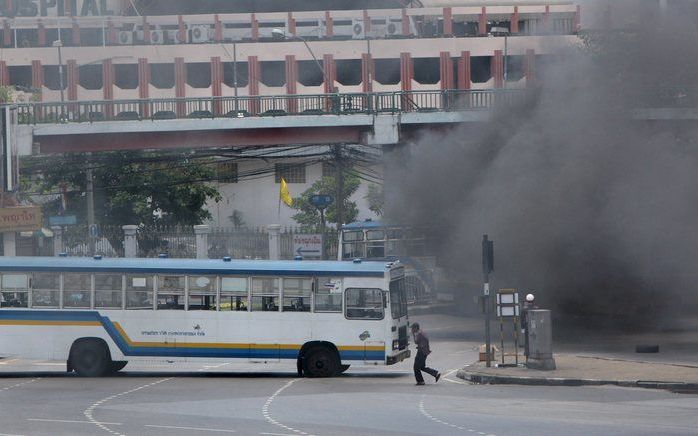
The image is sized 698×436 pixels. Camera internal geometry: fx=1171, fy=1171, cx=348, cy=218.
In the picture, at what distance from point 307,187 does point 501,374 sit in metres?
40.2

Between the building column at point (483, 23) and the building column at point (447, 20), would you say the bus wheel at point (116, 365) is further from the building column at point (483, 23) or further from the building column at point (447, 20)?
the building column at point (483, 23)

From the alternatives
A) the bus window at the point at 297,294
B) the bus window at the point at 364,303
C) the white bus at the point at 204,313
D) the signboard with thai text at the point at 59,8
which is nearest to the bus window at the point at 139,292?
the white bus at the point at 204,313

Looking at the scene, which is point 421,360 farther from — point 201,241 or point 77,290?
point 201,241

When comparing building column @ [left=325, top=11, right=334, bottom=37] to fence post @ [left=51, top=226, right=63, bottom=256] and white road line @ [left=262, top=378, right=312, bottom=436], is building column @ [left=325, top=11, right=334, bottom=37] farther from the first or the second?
white road line @ [left=262, top=378, right=312, bottom=436]

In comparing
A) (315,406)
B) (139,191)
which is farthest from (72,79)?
(315,406)

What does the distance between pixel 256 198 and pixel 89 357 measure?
132 ft

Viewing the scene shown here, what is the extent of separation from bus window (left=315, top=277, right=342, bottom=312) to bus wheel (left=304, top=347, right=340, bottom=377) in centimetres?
72

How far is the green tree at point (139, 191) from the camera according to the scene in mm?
44562

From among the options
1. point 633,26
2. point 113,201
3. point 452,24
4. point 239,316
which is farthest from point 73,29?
point 239,316

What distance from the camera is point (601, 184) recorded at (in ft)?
97.6

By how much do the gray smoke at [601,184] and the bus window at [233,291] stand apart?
11588 mm

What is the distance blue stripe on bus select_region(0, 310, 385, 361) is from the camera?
20.3 m

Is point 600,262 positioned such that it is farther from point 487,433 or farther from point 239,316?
point 487,433

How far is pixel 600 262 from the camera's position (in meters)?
29.3
